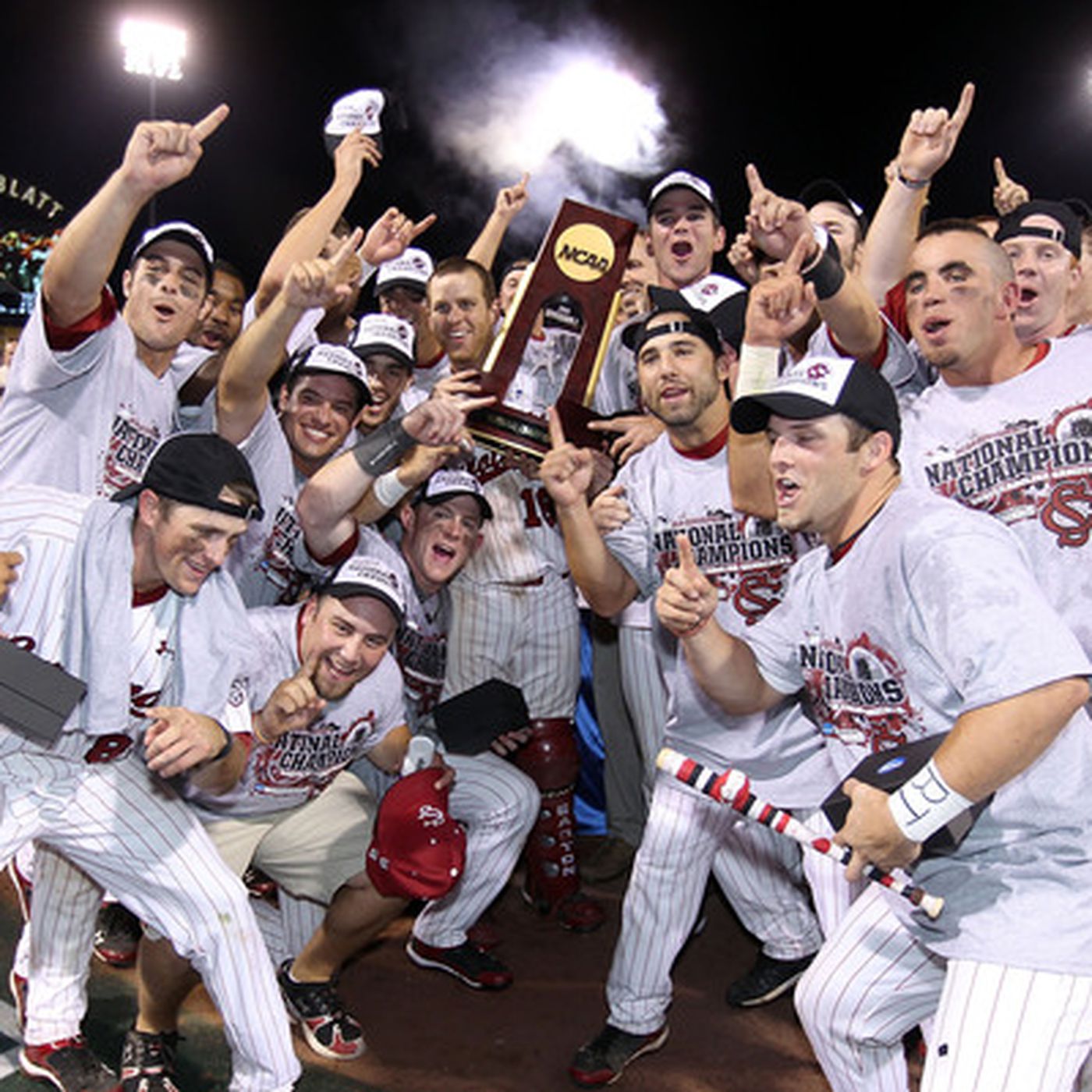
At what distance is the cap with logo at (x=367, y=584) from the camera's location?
13.0ft

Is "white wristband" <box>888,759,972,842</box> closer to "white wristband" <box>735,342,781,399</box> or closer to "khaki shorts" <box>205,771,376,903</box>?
"white wristband" <box>735,342,781,399</box>

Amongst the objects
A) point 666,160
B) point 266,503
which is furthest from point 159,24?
point 266,503

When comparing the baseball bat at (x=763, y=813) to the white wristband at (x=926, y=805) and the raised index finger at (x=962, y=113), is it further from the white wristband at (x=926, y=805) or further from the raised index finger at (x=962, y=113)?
the raised index finger at (x=962, y=113)

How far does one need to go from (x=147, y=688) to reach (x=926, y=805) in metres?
2.14

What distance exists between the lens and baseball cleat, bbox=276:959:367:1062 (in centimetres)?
392

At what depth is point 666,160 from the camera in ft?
43.9

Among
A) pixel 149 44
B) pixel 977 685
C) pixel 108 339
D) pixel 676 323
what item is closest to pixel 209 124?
pixel 108 339

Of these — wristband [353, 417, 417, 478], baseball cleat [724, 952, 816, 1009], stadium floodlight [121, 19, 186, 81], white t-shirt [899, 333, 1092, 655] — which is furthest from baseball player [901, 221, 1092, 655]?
stadium floodlight [121, 19, 186, 81]

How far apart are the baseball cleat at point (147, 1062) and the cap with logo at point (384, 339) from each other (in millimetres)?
2541

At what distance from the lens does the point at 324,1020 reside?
3.97 m

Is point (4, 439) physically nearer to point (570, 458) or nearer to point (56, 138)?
point (570, 458)

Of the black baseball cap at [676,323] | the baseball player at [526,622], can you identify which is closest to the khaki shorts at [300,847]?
the baseball player at [526,622]

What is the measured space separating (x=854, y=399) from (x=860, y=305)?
2.98ft

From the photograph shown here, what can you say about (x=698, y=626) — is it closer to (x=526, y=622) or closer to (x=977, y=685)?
(x=977, y=685)
